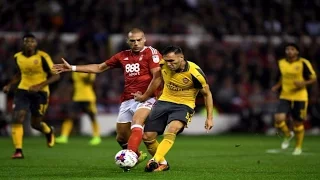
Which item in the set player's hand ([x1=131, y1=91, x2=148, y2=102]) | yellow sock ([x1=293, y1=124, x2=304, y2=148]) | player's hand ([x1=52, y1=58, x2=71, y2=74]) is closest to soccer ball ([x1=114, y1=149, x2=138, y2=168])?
player's hand ([x1=131, y1=91, x2=148, y2=102])

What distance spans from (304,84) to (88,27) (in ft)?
40.7

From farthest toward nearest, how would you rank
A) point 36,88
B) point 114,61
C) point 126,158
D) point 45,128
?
point 45,128 < point 36,88 < point 114,61 < point 126,158

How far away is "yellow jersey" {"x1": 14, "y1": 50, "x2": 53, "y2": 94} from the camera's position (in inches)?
690

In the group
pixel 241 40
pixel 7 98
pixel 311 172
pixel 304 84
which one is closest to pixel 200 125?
pixel 241 40

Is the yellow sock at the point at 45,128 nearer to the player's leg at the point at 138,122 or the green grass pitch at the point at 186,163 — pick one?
the green grass pitch at the point at 186,163

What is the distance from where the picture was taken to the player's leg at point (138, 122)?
1270 cm

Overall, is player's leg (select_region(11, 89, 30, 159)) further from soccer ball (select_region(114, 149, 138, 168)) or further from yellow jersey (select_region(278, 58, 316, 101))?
yellow jersey (select_region(278, 58, 316, 101))

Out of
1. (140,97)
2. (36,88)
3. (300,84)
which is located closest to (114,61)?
(140,97)

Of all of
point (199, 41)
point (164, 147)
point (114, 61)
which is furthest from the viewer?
point (199, 41)

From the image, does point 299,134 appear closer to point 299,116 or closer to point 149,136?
point 299,116

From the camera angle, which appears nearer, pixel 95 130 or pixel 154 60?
pixel 154 60

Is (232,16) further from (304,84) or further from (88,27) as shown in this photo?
(304,84)

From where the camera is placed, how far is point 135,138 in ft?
41.7

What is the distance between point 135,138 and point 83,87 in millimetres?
11633
